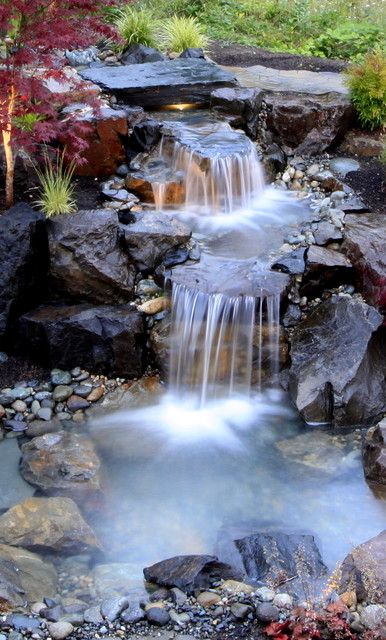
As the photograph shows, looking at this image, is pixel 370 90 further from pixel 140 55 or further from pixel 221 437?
pixel 221 437

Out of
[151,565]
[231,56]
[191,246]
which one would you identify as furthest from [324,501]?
[231,56]

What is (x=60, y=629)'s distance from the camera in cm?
418

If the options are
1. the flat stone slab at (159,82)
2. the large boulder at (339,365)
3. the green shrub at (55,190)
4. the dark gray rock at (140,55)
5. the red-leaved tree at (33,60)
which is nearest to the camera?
the large boulder at (339,365)

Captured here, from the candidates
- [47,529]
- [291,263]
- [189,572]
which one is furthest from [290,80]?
[189,572]

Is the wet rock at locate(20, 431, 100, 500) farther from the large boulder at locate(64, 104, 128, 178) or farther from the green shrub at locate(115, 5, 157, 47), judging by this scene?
the green shrub at locate(115, 5, 157, 47)

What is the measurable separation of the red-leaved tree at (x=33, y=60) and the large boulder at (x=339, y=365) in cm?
306

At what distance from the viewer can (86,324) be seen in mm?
6895

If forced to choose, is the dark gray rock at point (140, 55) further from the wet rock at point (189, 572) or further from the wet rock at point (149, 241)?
the wet rock at point (189, 572)

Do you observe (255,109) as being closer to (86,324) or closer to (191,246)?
(191,246)

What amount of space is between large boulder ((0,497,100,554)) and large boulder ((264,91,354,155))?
5.87 metres

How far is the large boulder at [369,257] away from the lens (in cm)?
692

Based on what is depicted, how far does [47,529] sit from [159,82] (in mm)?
6335

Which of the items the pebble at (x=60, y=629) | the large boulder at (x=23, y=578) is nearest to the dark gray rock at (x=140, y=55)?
the large boulder at (x=23, y=578)

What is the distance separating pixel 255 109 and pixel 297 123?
57cm
